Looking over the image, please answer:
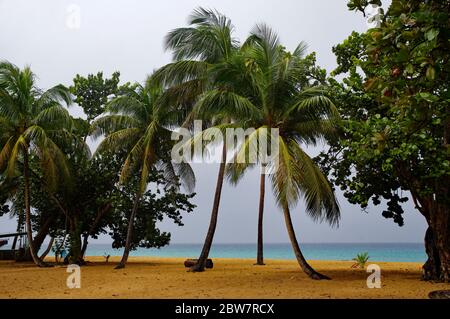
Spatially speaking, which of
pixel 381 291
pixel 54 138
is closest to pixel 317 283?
pixel 381 291

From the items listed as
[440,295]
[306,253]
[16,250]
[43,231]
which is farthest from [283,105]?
[306,253]

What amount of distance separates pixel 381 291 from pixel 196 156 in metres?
5.94

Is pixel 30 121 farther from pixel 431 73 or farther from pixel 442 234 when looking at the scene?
A: pixel 431 73

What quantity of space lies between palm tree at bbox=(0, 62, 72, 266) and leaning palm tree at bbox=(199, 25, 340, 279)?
6.91 metres

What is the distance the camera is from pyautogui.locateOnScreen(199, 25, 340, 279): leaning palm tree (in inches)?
462

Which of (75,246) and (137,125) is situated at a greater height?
(137,125)

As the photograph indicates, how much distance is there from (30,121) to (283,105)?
396 inches

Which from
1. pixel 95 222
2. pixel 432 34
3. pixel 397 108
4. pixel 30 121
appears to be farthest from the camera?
pixel 95 222

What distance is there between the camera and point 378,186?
43.2 feet

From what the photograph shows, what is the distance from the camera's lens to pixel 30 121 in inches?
680

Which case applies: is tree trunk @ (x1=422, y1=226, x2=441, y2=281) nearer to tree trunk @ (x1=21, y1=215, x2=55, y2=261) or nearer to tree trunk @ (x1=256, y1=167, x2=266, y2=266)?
tree trunk @ (x1=256, y1=167, x2=266, y2=266)

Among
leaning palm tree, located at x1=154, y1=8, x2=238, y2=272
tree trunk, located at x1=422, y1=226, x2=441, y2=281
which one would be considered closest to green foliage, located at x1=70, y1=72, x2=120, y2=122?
leaning palm tree, located at x1=154, y1=8, x2=238, y2=272

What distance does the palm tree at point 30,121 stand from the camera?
640 inches
